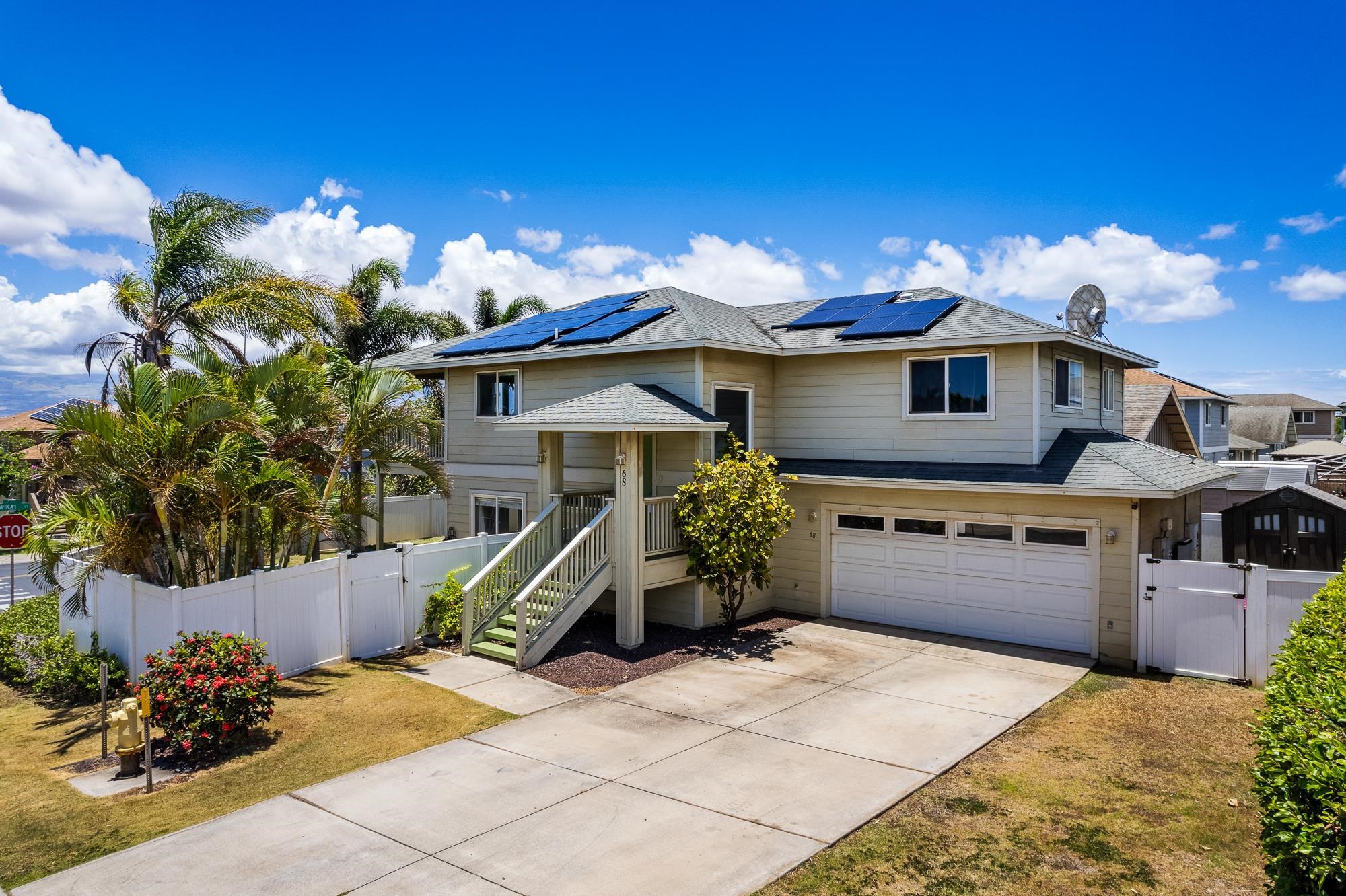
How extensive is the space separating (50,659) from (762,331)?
12930mm

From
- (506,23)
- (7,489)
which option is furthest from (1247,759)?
(7,489)

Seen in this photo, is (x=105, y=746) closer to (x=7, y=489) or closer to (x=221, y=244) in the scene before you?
(x=221, y=244)

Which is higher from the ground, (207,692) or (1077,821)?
(207,692)

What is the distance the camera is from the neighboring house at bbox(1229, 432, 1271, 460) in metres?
44.9

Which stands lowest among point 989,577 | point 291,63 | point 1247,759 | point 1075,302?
point 1247,759

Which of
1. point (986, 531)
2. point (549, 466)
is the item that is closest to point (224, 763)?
point (549, 466)

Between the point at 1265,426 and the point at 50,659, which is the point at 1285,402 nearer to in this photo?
the point at 1265,426

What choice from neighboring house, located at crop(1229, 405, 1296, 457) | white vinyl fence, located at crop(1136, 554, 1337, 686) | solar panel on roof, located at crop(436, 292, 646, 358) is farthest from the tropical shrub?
neighboring house, located at crop(1229, 405, 1296, 457)

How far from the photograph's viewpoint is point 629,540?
12430mm

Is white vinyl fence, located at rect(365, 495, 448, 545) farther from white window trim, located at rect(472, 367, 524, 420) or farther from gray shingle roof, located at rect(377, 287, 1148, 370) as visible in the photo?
white window trim, located at rect(472, 367, 524, 420)

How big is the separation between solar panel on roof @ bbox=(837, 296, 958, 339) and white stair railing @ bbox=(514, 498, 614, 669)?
18.3 feet

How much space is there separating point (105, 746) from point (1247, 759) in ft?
39.3

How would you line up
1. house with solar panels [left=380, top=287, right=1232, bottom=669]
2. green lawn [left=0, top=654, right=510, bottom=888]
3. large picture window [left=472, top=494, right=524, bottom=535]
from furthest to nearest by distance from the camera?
large picture window [left=472, top=494, right=524, bottom=535] < house with solar panels [left=380, top=287, right=1232, bottom=669] < green lawn [left=0, top=654, right=510, bottom=888]

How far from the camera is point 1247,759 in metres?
7.98
